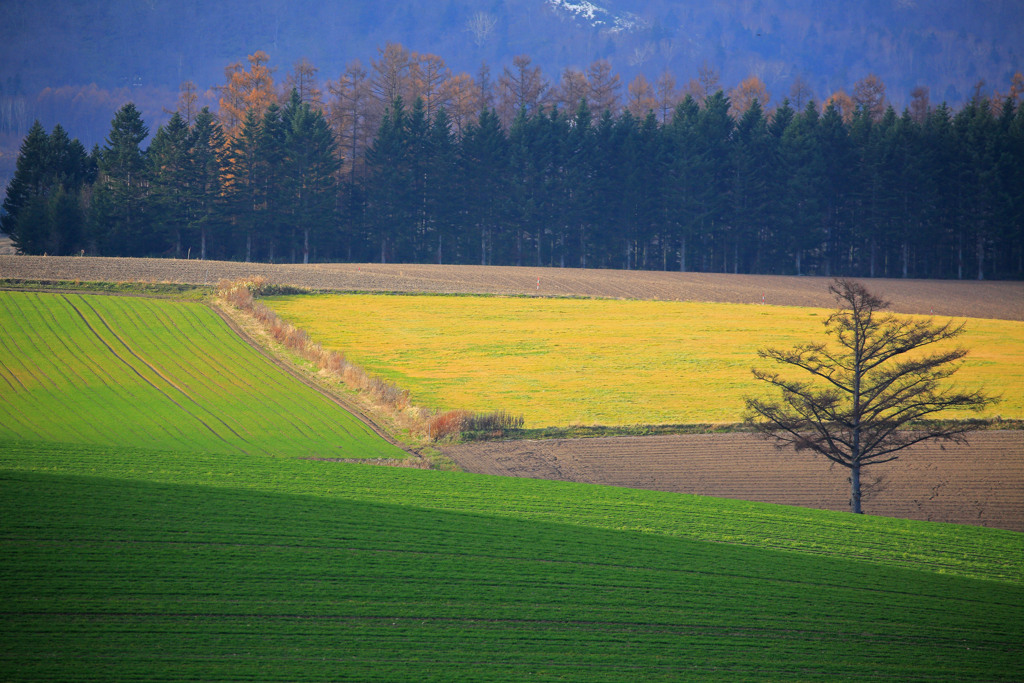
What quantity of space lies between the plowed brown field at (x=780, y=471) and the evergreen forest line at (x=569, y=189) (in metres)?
50.1

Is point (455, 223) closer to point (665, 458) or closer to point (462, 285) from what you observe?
point (462, 285)

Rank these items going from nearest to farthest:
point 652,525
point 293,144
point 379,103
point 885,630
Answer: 1. point 885,630
2. point 652,525
3. point 293,144
4. point 379,103

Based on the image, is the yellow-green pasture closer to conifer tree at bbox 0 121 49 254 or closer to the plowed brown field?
the plowed brown field

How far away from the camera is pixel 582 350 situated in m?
37.1

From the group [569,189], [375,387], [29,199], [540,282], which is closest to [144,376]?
[375,387]

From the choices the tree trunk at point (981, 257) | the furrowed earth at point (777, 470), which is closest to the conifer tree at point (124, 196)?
the furrowed earth at point (777, 470)

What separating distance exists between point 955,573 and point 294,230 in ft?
206

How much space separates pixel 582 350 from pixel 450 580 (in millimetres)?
24457

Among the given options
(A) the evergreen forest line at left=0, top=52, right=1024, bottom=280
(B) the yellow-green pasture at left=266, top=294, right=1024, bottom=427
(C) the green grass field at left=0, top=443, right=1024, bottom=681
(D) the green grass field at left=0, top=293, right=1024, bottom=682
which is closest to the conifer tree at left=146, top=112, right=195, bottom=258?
(A) the evergreen forest line at left=0, top=52, right=1024, bottom=280

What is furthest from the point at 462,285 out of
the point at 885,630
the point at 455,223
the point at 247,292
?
the point at 885,630

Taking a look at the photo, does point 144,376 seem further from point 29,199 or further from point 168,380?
point 29,199

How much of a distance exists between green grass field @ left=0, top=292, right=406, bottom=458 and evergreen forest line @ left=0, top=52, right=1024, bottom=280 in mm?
29509

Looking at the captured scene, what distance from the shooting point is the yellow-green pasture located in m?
28.7

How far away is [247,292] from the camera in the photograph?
44.5 metres
